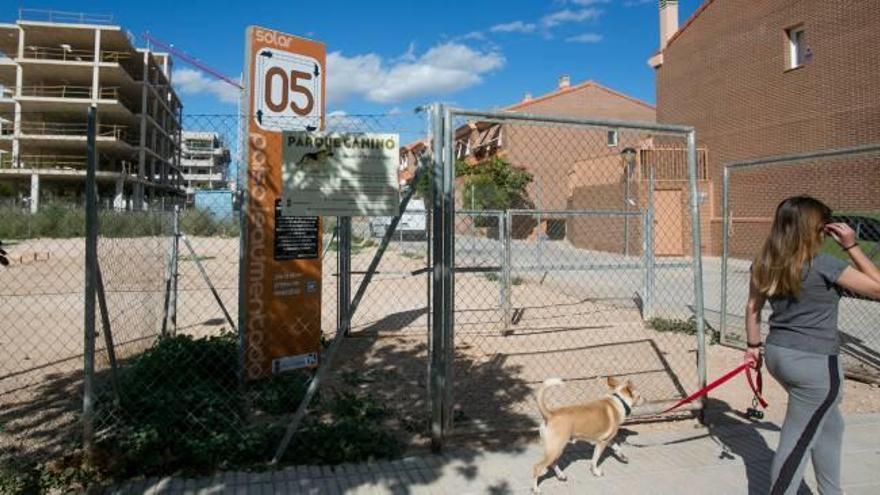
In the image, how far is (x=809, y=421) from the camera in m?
2.89

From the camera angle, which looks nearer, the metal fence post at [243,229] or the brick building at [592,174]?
the metal fence post at [243,229]

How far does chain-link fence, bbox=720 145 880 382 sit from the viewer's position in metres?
6.94

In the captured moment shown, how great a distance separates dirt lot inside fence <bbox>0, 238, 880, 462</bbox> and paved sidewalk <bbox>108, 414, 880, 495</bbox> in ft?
1.50

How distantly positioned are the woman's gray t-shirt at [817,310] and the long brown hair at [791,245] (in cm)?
5

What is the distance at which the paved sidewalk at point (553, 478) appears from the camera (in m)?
3.48

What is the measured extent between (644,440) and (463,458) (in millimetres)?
1393

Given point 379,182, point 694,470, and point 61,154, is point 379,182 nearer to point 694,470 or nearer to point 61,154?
point 694,470

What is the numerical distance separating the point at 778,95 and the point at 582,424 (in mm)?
22605

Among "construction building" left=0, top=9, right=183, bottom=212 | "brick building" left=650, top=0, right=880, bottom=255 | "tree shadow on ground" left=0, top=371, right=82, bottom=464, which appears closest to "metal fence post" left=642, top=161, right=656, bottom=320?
"tree shadow on ground" left=0, top=371, right=82, bottom=464

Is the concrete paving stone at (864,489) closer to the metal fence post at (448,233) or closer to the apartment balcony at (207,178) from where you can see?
the metal fence post at (448,233)

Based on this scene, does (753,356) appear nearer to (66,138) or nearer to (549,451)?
(549,451)

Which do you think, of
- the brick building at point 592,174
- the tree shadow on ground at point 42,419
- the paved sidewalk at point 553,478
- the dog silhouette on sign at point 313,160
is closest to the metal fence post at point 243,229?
the tree shadow on ground at point 42,419

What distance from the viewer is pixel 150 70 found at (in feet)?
174

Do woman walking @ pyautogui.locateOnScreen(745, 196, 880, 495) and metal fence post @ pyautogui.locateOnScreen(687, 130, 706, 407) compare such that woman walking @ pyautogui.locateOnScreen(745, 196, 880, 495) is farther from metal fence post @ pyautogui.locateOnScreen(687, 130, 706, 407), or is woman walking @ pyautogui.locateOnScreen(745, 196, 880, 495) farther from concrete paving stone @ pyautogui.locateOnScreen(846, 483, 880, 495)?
metal fence post @ pyautogui.locateOnScreen(687, 130, 706, 407)
